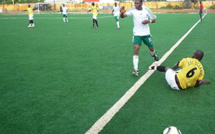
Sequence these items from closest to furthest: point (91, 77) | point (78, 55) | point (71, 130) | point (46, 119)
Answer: point (71, 130) → point (46, 119) → point (91, 77) → point (78, 55)

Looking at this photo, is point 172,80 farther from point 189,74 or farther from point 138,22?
point 138,22

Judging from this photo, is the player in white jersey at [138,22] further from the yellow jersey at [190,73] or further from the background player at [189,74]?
the yellow jersey at [190,73]

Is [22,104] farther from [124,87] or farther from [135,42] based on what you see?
[135,42]

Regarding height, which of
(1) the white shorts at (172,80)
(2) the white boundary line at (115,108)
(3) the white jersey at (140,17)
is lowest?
(2) the white boundary line at (115,108)

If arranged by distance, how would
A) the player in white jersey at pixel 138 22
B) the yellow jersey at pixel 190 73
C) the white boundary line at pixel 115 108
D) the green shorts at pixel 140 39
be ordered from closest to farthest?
the white boundary line at pixel 115 108
the yellow jersey at pixel 190 73
the player in white jersey at pixel 138 22
the green shorts at pixel 140 39

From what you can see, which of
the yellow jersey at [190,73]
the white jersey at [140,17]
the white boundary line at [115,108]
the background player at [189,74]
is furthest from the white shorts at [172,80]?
the white jersey at [140,17]

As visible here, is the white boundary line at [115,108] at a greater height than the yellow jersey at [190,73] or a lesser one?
lesser

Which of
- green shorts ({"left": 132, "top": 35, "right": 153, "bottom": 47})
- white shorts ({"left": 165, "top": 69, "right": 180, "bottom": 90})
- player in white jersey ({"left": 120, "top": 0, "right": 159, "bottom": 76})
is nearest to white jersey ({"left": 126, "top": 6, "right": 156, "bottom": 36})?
player in white jersey ({"left": 120, "top": 0, "right": 159, "bottom": 76})

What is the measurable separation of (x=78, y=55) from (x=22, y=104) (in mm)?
4711

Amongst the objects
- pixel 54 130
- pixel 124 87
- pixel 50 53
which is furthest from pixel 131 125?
pixel 50 53

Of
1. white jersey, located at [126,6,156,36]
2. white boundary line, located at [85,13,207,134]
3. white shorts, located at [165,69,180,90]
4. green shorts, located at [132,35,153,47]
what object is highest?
white jersey, located at [126,6,156,36]

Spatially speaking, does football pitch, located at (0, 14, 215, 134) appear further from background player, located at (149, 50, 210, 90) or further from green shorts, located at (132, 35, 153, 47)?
green shorts, located at (132, 35, 153, 47)

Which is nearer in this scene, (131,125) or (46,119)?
(131,125)

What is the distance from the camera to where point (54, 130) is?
3.56 meters
